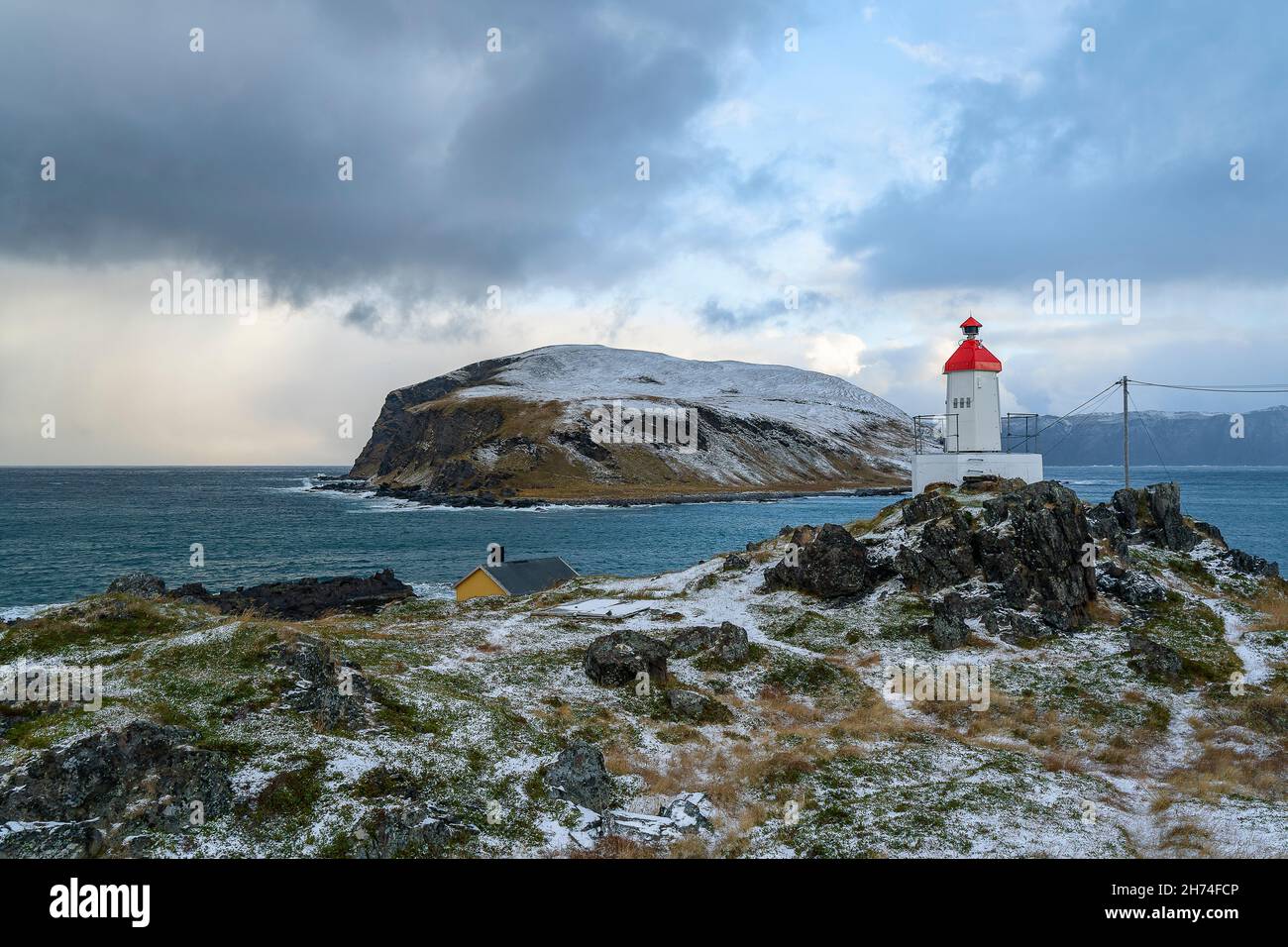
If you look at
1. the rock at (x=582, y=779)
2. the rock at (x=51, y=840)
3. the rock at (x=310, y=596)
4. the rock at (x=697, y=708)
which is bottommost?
the rock at (x=310, y=596)

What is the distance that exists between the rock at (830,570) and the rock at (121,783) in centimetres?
3359

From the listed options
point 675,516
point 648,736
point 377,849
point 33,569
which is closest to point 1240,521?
point 675,516

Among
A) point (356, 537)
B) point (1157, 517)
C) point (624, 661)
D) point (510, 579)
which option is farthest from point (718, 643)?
point (356, 537)

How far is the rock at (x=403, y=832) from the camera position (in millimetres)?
16016

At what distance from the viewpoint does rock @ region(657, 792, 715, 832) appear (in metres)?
18.3

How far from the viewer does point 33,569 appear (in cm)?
8444

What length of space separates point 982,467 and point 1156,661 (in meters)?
24.1

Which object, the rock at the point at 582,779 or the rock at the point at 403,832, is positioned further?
the rock at the point at 582,779

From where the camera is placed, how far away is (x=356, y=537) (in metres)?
119

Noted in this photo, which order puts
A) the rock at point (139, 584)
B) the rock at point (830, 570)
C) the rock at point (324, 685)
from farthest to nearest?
the rock at point (830, 570)
the rock at point (139, 584)
the rock at point (324, 685)

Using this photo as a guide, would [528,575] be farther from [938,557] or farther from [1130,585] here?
[1130,585]

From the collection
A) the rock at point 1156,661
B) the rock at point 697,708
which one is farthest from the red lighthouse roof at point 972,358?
the rock at point 697,708

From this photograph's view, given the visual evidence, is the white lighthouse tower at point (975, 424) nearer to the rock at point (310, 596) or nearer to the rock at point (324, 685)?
the rock at point (324, 685)

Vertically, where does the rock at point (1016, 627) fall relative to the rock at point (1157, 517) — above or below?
below
